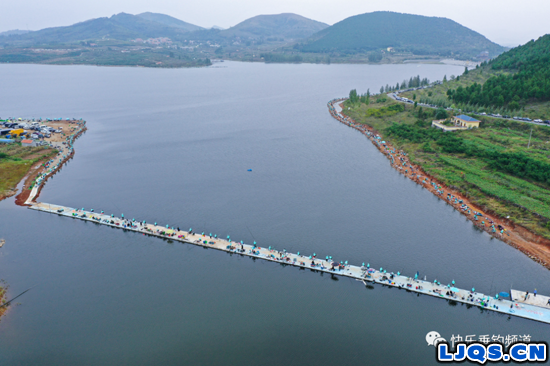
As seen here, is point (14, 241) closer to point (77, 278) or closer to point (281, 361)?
point (77, 278)

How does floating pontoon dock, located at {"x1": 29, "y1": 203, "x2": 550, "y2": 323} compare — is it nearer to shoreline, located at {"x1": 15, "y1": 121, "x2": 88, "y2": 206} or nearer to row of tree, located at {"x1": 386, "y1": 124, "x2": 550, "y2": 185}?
shoreline, located at {"x1": 15, "y1": 121, "x2": 88, "y2": 206}

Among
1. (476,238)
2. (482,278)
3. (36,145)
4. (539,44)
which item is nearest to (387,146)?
(476,238)

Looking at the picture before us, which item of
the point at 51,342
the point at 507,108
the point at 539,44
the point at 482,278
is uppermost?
the point at 539,44

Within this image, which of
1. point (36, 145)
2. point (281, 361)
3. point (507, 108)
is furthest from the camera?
point (507, 108)

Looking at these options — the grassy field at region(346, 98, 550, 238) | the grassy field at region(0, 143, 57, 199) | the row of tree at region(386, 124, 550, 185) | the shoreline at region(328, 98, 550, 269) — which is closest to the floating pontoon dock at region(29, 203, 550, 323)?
the shoreline at region(328, 98, 550, 269)

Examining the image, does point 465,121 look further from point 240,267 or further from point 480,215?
point 240,267

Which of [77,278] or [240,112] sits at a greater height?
[240,112]
